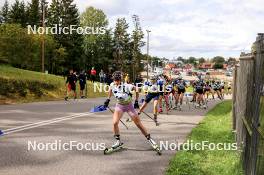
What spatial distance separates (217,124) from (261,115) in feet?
39.0

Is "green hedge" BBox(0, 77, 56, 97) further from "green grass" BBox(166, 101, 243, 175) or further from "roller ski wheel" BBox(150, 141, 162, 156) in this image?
"roller ski wheel" BBox(150, 141, 162, 156)

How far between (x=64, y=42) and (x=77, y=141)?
2964 inches

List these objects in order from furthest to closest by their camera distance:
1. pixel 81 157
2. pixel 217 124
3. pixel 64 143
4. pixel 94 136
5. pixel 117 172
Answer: pixel 217 124, pixel 94 136, pixel 64 143, pixel 81 157, pixel 117 172

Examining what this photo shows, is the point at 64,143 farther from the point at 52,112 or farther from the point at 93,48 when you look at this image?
the point at 93,48

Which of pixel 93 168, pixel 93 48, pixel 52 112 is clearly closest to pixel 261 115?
pixel 93 168

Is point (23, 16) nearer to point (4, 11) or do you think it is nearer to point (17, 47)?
point (4, 11)

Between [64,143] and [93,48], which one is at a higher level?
[93,48]

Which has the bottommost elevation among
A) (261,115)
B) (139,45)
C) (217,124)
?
(217,124)

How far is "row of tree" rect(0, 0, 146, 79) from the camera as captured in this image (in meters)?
64.9

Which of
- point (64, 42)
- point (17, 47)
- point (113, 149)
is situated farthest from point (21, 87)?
point (64, 42)

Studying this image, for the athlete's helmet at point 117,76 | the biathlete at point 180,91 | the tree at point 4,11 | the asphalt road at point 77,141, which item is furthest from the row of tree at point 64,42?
the athlete's helmet at point 117,76

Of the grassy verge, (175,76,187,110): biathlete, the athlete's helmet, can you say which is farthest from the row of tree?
the athlete's helmet

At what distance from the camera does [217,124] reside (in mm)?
18047

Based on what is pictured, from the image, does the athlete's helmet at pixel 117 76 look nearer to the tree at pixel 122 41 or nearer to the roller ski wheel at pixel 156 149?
the roller ski wheel at pixel 156 149
